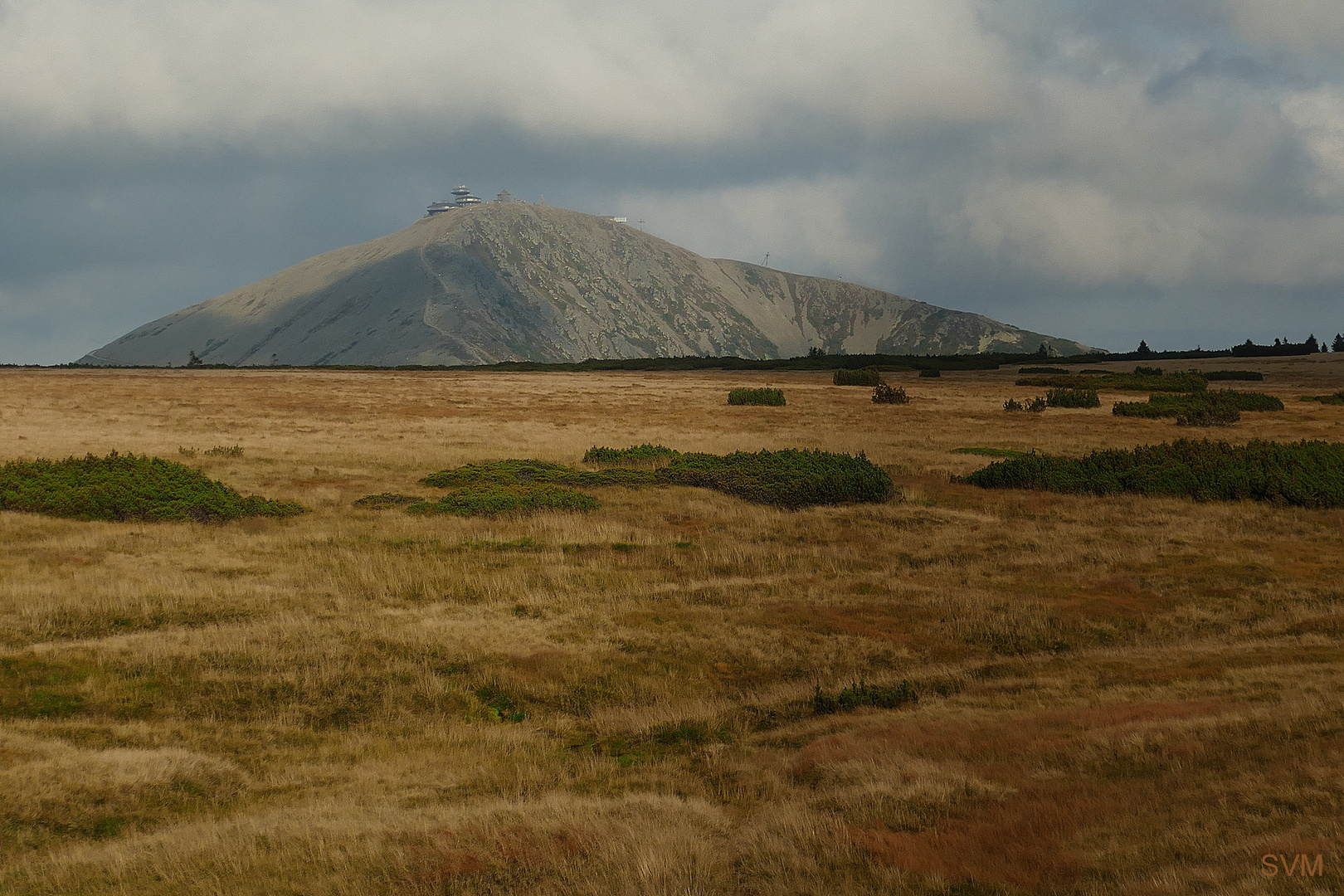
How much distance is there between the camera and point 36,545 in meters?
20.2

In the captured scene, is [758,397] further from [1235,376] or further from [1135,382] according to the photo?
[1235,376]

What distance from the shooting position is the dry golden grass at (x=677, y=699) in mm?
7703

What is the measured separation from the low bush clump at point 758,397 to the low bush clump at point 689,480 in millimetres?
31717

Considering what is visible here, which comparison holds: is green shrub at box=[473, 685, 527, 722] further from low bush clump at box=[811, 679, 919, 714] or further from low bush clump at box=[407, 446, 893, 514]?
low bush clump at box=[407, 446, 893, 514]

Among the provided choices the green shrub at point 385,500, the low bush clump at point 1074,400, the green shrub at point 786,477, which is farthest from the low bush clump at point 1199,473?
the low bush clump at point 1074,400

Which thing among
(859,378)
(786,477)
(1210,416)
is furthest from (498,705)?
(859,378)

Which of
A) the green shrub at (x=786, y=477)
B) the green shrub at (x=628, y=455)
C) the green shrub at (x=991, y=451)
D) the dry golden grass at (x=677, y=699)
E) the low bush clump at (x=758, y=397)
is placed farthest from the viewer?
the low bush clump at (x=758, y=397)

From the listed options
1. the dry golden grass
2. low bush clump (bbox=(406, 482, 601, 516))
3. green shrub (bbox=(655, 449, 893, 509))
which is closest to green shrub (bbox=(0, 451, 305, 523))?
the dry golden grass

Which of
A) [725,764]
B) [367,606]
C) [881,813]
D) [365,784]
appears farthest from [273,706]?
[881,813]

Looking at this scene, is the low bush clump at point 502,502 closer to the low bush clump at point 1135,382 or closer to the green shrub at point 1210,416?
the green shrub at point 1210,416

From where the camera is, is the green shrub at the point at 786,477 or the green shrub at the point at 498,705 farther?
the green shrub at the point at 786,477

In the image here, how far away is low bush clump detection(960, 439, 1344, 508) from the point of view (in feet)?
84.6

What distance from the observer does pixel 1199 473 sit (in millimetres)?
27516

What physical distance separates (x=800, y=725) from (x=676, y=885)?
15.8 ft
